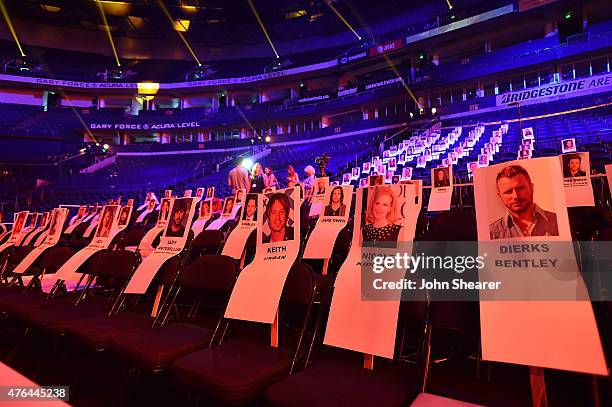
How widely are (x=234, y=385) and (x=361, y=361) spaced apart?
109 centimetres

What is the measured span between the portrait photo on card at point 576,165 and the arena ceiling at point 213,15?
2259 cm

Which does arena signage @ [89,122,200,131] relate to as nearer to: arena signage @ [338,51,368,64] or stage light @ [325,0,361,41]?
arena signage @ [338,51,368,64]

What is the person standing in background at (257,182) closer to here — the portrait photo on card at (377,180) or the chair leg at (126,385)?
the portrait photo on card at (377,180)

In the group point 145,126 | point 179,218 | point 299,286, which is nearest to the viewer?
point 299,286

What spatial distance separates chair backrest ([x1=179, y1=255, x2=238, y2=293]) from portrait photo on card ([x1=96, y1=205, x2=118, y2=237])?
162 cm

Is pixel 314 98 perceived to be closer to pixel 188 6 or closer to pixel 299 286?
pixel 188 6

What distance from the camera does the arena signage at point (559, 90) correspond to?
14.0 meters

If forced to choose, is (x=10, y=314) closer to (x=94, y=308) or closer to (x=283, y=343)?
(x=94, y=308)

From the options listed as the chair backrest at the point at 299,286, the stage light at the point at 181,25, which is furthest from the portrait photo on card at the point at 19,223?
the stage light at the point at 181,25

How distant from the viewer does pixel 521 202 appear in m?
1.44

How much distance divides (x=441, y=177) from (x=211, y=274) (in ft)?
13.2

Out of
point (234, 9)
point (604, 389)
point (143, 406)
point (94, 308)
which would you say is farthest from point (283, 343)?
point (234, 9)

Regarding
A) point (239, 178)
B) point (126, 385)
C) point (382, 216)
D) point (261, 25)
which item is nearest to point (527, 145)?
point (239, 178)

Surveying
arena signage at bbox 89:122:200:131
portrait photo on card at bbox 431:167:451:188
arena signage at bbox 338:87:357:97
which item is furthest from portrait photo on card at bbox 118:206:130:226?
arena signage at bbox 89:122:200:131
